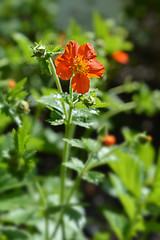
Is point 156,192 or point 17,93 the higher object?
point 17,93

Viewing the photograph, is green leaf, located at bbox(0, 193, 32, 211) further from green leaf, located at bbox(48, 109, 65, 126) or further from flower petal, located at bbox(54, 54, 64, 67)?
flower petal, located at bbox(54, 54, 64, 67)

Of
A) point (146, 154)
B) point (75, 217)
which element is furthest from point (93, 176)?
point (146, 154)

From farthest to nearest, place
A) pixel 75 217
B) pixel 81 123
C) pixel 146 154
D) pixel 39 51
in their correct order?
pixel 146 154, pixel 75 217, pixel 81 123, pixel 39 51

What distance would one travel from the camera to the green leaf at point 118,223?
1.16 meters

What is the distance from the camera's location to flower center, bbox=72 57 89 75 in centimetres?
64

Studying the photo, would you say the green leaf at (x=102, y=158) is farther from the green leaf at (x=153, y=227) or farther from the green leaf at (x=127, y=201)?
the green leaf at (x=153, y=227)

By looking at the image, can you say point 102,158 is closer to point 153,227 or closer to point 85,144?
point 85,144

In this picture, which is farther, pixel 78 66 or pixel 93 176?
pixel 93 176

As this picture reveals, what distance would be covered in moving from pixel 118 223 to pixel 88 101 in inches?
30.2

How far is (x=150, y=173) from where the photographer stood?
1.44m

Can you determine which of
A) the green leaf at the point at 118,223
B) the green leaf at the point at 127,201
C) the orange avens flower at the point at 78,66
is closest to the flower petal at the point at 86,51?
the orange avens flower at the point at 78,66

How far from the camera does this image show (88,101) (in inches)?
24.5

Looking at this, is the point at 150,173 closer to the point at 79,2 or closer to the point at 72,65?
the point at 72,65

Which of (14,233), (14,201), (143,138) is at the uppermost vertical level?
(143,138)
